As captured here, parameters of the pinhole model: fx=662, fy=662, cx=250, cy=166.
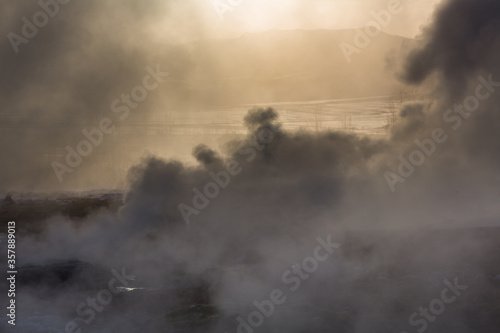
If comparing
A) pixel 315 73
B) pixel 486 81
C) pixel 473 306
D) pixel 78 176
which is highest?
pixel 315 73

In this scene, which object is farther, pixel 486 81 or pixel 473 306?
pixel 486 81

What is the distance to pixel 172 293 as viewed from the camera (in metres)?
22.2

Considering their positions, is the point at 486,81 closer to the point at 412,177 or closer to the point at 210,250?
the point at 412,177

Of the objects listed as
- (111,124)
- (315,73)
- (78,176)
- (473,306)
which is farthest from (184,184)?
(315,73)

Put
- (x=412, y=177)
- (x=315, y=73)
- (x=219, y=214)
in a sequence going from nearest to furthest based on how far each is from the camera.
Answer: (x=219, y=214) → (x=412, y=177) → (x=315, y=73)

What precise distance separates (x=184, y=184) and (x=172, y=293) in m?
7.57

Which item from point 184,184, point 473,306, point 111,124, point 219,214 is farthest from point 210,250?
point 111,124

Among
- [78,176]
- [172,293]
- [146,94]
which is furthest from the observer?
[146,94]

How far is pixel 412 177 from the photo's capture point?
100 ft

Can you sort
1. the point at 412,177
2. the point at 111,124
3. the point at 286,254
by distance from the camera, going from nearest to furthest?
the point at 286,254, the point at 412,177, the point at 111,124

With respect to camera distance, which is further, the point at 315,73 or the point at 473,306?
the point at 315,73

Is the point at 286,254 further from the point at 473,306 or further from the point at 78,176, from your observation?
the point at 78,176

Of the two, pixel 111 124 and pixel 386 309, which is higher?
pixel 111 124

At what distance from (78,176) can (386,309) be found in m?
55.9
